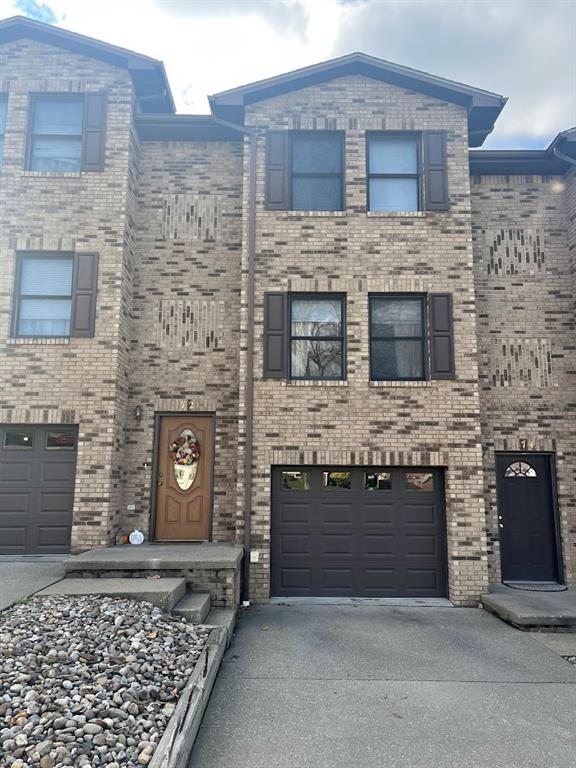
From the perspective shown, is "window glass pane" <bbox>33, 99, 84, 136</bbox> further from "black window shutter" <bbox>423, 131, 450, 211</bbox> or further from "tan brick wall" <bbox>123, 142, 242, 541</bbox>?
"black window shutter" <bbox>423, 131, 450, 211</bbox>

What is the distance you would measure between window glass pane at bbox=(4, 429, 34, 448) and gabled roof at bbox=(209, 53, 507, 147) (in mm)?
6368

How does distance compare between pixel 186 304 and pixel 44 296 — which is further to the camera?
pixel 186 304

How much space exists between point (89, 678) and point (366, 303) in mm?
6205

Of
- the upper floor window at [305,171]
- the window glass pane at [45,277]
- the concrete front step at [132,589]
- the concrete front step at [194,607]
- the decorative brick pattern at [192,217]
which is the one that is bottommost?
the concrete front step at [194,607]

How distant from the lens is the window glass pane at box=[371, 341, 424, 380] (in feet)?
25.9

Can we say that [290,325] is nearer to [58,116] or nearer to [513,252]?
[513,252]

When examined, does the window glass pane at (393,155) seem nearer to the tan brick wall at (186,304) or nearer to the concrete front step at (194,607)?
the tan brick wall at (186,304)

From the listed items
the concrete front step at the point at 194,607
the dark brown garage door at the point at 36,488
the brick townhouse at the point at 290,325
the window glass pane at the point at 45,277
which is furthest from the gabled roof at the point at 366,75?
the concrete front step at the point at 194,607

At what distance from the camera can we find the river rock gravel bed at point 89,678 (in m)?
3.02

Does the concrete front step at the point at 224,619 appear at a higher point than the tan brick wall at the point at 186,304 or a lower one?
lower

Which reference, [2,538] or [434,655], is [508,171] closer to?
[434,655]

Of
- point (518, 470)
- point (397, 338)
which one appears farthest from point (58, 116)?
point (518, 470)

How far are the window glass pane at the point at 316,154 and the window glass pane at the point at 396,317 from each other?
253 centimetres

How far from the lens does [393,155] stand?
8.45 meters
